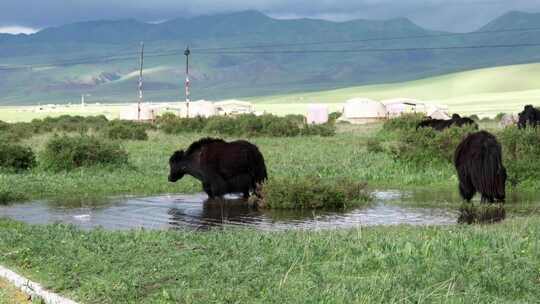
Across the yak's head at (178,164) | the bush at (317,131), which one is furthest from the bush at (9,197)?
the bush at (317,131)

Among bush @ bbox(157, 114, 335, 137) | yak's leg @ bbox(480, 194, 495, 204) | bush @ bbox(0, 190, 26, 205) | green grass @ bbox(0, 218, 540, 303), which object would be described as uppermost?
bush @ bbox(157, 114, 335, 137)

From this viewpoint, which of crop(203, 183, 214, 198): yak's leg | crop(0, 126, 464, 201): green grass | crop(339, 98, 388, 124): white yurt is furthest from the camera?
crop(339, 98, 388, 124): white yurt

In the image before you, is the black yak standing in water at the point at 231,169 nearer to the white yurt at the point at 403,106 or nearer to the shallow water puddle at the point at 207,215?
the shallow water puddle at the point at 207,215

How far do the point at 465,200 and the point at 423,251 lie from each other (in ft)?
24.7

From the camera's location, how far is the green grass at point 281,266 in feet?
25.2

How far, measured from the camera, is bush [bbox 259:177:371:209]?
53.9 ft

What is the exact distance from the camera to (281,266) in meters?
8.91

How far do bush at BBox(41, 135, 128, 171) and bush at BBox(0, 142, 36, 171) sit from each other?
440mm

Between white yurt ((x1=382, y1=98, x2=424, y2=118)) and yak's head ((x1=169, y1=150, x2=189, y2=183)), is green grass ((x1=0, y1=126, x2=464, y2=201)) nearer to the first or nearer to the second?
yak's head ((x1=169, y1=150, x2=189, y2=183))

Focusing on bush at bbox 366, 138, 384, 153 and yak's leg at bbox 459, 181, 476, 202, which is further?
bush at bbox 366, 138, 384, 153

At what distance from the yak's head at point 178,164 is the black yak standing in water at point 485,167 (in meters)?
6.04

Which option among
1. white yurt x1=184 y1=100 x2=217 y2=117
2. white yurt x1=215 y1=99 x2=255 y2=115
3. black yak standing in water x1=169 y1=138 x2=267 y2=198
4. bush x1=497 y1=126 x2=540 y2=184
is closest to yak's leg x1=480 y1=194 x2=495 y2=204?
bush x1=497 y1=126 x2=540 y2=184

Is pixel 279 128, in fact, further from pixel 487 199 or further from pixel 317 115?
pixel 487 199

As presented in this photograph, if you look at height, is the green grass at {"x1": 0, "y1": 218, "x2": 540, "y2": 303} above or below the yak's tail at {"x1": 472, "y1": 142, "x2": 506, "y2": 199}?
below
